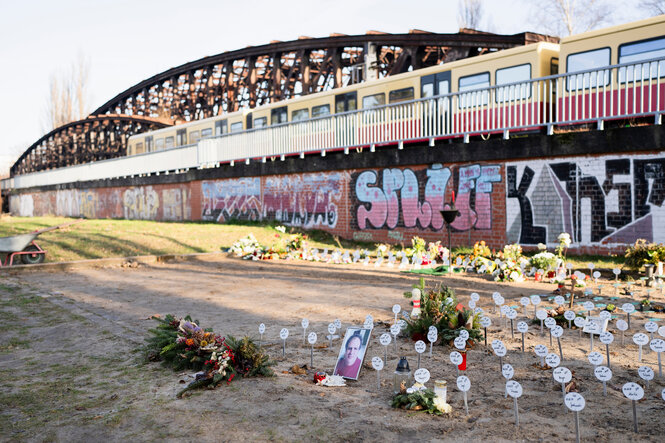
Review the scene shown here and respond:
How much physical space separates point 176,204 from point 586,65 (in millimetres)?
21648

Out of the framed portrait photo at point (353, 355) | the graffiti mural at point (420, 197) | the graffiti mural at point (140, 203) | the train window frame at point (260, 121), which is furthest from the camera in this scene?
the graffiti mural at point (140, 203)

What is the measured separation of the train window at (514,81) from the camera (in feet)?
49.7

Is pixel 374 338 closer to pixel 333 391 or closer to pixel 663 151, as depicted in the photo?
pixel 333 391

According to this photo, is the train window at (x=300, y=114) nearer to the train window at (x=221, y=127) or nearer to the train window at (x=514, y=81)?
the train window at (x=221, y=127)

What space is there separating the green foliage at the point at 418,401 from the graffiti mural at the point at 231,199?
2003cm

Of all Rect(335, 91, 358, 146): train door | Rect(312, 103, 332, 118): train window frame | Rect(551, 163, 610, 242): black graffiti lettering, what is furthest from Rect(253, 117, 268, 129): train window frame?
Rect(551, 163, 610, 242): black graffiti lettering

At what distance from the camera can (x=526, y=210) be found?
1467cm

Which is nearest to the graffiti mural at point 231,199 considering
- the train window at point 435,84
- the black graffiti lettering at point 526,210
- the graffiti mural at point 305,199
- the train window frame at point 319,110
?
the graffiti mural at point 305,199

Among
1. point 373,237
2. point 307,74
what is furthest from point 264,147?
point 307,74

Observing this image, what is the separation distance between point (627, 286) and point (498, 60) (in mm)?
9193

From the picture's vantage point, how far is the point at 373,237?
18734 millimetres

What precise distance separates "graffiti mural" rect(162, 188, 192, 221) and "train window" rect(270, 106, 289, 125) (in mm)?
6604

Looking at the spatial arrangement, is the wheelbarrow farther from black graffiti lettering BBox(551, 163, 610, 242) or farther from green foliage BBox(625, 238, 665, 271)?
green foliage BBox(625, 238, 665, 271)

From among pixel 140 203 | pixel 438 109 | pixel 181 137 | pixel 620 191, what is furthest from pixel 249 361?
pixel 140 203
